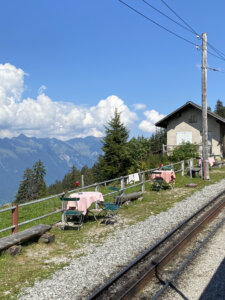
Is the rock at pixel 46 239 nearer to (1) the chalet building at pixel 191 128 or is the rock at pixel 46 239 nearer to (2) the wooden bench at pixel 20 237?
(2) the wooden bench at pixel 20 237

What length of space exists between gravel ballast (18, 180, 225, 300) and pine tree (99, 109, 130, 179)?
73.0 ft

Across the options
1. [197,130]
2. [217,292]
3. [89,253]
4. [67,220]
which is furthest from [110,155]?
[217,292]

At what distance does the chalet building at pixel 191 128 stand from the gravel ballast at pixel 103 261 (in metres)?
22.3

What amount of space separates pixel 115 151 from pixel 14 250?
26.9 m

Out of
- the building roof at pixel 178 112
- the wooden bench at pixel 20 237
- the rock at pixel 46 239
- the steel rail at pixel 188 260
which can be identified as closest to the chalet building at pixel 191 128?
the building roof at pixel 178 112

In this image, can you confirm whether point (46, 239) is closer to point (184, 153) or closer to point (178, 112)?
point (184, 153)

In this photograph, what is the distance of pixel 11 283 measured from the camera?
5.50 m

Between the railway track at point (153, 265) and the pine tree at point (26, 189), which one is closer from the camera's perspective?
the railway track at point (153, 265)

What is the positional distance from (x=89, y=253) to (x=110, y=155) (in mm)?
26664

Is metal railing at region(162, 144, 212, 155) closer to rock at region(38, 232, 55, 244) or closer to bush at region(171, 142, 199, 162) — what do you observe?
bush at region(171, 142, 199, 162)

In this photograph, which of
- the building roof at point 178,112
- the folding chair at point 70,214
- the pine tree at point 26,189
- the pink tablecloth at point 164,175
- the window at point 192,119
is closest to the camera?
the folding chair at point 70,214

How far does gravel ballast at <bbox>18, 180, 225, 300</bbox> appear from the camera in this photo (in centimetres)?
517

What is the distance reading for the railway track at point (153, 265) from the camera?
16.3 feet

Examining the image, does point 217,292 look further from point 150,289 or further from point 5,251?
point 5,251
